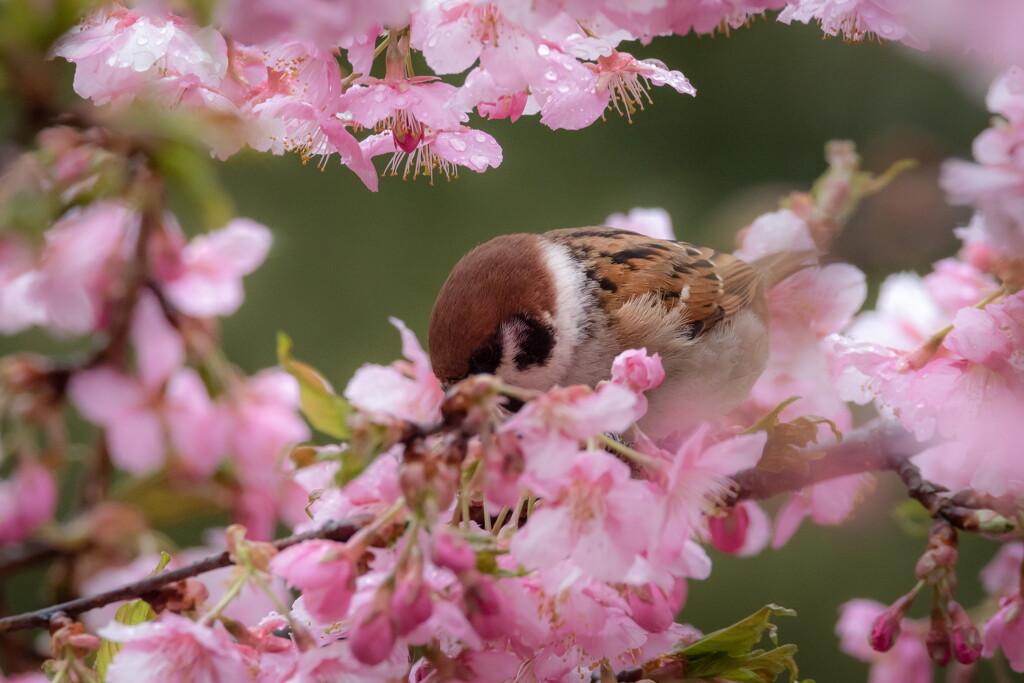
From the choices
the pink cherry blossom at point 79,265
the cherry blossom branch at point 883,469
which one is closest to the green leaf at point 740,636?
the cherry blossom branch at point 883,469

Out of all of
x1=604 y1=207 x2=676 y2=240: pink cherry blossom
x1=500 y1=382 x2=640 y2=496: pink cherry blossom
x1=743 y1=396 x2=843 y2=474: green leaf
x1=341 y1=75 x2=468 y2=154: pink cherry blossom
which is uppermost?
x1=341 y1=75 x2=468 y2=154: pink cherry blossom

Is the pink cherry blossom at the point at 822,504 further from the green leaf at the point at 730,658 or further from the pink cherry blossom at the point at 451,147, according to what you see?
the pink cherry blossom at the point at 451,147

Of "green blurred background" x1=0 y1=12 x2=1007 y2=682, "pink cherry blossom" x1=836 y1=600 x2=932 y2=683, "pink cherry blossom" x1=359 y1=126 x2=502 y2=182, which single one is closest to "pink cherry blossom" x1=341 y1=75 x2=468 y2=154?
"pink cherry blossom" x1=359 y1=126 x2=502 y2=182

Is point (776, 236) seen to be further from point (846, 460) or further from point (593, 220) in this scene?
point (593, 220)

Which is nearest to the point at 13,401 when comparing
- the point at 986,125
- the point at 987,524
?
the point at 987,524

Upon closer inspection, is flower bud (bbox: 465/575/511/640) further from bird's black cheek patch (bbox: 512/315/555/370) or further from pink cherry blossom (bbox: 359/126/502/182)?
bird's black cheek patch (bbox: 512/315/555/370)

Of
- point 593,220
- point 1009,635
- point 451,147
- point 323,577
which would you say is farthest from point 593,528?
point 593,220

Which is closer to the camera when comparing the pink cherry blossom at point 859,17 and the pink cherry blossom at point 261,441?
the pink cherry blossom at point 859,17
